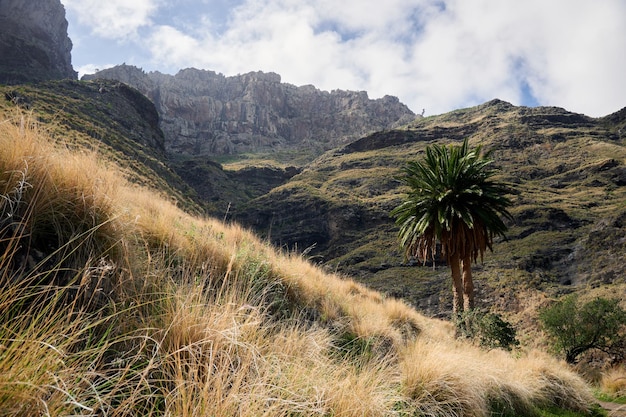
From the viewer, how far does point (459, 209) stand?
65.2 feet

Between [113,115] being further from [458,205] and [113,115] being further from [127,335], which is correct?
[127,335]

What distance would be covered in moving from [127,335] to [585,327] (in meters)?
28.9

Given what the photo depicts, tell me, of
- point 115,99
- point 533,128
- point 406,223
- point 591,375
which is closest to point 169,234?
point 406,223

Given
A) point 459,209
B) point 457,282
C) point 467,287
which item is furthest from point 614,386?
point 459,209

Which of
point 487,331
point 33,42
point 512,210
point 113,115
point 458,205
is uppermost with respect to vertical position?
point 33,42

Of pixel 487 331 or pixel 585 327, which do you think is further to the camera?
pixel 585 327

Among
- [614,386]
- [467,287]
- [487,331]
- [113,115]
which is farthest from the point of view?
[113,115]

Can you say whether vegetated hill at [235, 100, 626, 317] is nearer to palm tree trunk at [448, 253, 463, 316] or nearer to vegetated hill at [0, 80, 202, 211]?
palm tree trunk at [448, 253, 463, 316]

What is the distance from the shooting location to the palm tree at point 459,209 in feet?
64.8

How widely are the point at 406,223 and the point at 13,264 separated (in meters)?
22.0

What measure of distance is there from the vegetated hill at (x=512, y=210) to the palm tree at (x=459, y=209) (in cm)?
459

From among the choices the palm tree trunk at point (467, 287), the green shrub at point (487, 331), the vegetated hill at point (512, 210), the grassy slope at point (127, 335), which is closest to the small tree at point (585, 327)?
the palm tree trunk at point (467, 287)

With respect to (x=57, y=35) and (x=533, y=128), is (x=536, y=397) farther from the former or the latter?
(x=57, y=35)

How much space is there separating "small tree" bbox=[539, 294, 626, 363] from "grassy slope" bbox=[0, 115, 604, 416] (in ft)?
79.6
